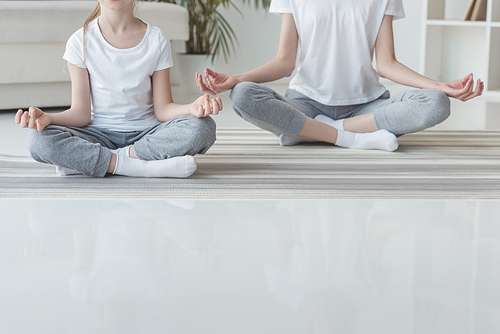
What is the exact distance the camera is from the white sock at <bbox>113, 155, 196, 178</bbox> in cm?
127

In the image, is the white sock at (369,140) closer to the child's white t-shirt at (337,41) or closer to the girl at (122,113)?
the child's white t-shirt at (337,41)

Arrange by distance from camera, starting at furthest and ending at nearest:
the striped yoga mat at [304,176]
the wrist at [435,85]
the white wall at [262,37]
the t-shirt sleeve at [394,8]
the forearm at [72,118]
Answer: the white wall at [262,37] < the t-shirt sleeve at [394,8] < the wrist at [435,85] < the forearm at [72,118] < the striped yoga mat at [304,176]

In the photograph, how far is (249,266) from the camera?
0.80 metres

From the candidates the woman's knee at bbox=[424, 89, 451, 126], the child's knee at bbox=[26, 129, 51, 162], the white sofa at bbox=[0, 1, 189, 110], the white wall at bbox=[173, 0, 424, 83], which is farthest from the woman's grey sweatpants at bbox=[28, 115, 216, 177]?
the white wall at bbox=[173, 0, 424, 83]

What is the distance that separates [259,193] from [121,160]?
0.34 meters

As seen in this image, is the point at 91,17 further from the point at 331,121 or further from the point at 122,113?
the point at 331,121

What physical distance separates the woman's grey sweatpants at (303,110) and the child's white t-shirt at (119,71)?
0.81ft

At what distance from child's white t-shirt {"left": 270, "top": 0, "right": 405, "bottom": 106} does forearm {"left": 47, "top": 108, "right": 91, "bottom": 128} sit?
0.66 m

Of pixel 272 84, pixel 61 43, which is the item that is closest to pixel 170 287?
pixel 61 43

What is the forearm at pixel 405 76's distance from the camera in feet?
5.23

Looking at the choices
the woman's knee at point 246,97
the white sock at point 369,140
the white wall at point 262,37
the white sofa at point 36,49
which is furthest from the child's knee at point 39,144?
the white wall at point 262,37

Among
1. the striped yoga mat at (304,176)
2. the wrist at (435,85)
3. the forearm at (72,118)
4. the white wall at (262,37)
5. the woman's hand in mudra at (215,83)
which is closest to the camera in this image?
the striped yoga mat at (304,176)

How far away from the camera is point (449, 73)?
141 inches

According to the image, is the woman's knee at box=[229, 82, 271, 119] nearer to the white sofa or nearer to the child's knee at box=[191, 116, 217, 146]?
the child's knee at box=[191, 116, 217, 146]
